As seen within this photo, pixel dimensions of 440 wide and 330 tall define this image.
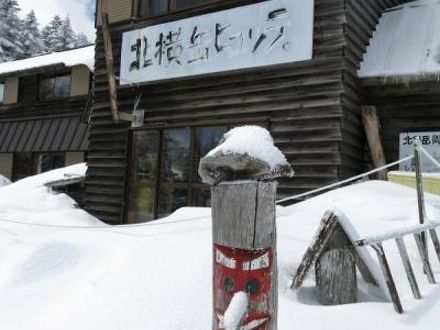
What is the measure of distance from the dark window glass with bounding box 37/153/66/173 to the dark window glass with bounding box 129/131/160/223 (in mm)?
7746

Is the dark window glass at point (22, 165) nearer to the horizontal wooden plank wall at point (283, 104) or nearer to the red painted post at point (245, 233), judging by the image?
the horizontal wooden plank wall at point (283, 104)

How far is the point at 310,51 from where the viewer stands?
8.38 meters

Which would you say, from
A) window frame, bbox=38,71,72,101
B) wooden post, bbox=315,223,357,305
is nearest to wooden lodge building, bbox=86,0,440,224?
wooden post, bbox=315,223,357,305

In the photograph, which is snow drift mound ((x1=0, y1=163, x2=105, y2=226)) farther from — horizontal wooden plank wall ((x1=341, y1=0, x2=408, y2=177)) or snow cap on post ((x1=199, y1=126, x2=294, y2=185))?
snow cap on post ((x1=199, y1=126, x2=294, y2=185))

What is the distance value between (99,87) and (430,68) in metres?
7.29

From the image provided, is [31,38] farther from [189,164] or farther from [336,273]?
[336,273]

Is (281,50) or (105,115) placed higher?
(281,50)

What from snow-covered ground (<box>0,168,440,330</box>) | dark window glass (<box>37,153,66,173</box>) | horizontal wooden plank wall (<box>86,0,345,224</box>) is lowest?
snow-covered ground (<box>0,168,440,330</box>)

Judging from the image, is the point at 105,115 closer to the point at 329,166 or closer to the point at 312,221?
the point at 329,166

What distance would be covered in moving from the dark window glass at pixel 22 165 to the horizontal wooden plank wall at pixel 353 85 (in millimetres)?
13360

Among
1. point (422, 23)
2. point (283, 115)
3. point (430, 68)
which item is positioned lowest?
point (283, 115)

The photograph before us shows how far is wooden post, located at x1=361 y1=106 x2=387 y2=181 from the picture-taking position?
8680mm

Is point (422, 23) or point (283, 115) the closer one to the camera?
point (283, 115)

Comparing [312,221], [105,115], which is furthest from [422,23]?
[105,115]
